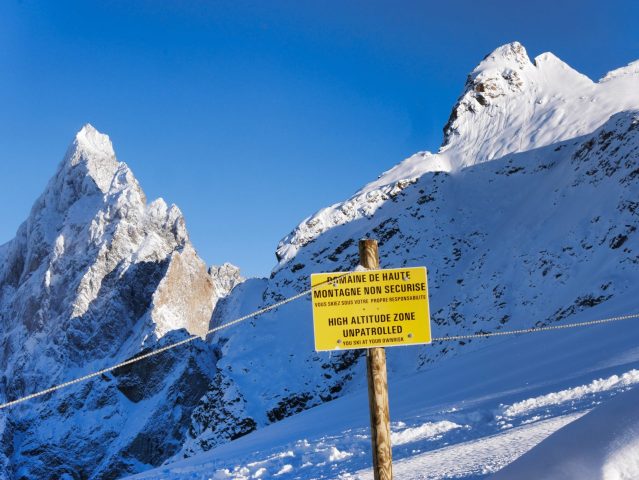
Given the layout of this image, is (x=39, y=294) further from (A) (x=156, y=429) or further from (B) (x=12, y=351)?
(A) (x=156, y=429)

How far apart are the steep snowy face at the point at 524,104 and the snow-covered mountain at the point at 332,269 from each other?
222 mm

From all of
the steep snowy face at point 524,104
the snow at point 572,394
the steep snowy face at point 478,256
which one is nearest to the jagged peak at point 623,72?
the steep snowy face at point 524,104

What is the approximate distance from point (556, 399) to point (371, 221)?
4913 centimetres

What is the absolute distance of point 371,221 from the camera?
60.0m

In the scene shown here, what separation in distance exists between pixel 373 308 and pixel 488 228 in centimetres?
5095

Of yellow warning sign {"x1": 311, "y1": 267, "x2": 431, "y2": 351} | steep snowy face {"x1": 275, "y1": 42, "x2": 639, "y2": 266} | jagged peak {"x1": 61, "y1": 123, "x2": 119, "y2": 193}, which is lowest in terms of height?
yellow warning sign {"x1": 311, "y1": 267, "x2": 431, "y2": 351}

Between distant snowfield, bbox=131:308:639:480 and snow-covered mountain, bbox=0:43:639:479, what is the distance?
1.54m

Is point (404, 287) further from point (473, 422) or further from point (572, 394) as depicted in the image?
point (572, 394)

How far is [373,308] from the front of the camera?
5.22m

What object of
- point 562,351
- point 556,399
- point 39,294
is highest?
point 39,294

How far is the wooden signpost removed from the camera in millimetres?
5188

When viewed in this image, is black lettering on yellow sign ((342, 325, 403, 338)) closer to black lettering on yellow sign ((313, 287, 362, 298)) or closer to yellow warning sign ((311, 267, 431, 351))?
yellow warning sign ((311, 267, 431, 351))

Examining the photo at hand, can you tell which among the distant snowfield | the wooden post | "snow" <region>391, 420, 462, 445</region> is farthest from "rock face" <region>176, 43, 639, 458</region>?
the wooden post

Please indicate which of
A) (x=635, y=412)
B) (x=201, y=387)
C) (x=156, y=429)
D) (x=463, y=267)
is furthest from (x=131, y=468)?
(x=635, y=412)
